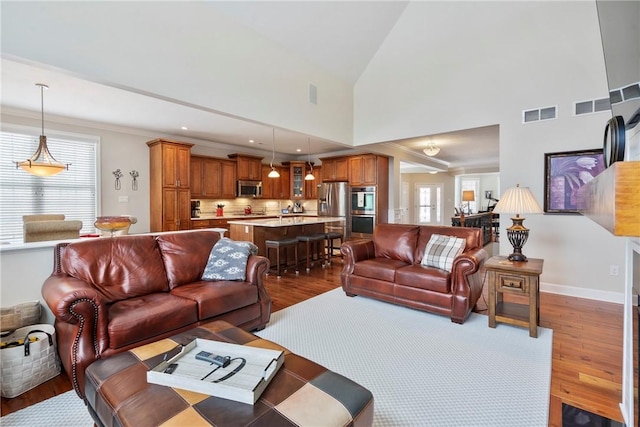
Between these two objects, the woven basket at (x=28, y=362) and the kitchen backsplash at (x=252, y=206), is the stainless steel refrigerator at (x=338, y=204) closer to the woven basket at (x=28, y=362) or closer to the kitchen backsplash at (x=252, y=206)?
the kitchen backsplash at (x=252, y=206)

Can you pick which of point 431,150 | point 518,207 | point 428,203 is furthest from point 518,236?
point 428,203

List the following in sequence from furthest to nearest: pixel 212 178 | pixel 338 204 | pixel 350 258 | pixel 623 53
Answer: pixel 338 204
pixel 212 178
pixel 350 258
pixel 623 53

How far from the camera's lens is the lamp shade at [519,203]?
2.84 m

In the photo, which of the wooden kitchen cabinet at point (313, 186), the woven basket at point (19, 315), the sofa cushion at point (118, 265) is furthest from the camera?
the wooden kitchen cabinet at point (313, 186)

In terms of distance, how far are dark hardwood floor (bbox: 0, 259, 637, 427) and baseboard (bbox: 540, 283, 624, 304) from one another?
0.12 metres

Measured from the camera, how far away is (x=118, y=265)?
2.58 m

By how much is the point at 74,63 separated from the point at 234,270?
2.26 meters

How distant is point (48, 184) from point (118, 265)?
3949 millimetres

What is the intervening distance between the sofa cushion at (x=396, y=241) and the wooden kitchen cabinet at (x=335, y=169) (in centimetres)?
351

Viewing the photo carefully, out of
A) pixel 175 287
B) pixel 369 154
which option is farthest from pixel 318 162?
pixel 175 287

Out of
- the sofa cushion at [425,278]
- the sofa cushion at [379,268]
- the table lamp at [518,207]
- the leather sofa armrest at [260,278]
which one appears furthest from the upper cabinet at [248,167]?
the table lamp at [518,207]

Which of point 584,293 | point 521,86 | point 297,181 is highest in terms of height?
point 521,86

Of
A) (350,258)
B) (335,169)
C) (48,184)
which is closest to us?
(350,258)

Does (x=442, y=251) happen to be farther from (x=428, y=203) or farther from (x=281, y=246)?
(x=428, y=203)
